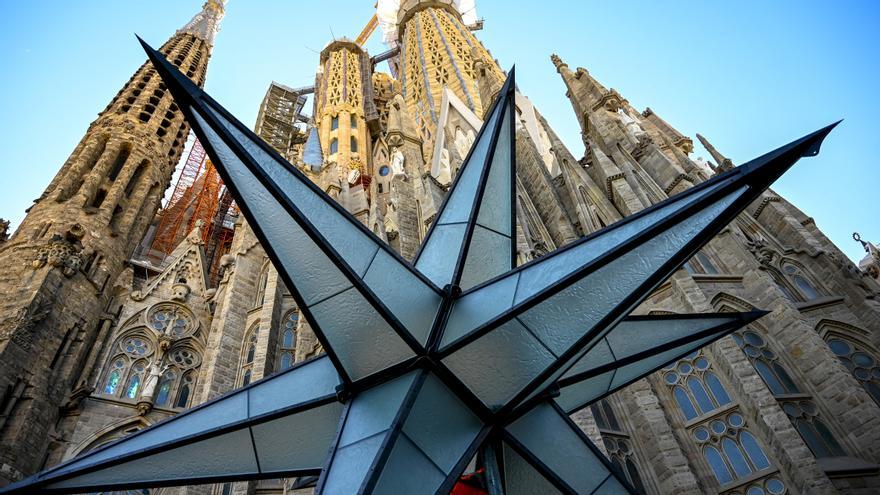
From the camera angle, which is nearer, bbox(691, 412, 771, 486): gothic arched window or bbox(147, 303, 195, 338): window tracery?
bbox(691, 412, 771, 486): gothic arched window

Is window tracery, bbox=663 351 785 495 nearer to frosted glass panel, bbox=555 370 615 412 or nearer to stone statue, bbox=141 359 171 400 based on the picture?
frosted glass panel, bbox=555 370 615 412

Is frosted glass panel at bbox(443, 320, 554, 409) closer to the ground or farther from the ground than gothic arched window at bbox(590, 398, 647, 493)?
closer to the ground

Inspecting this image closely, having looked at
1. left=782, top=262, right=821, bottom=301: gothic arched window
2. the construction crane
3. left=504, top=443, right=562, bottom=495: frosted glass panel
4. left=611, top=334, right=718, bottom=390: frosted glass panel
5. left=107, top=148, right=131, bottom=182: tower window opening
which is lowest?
left=504, top=443, right=562, bottom=495: frosted glass panel

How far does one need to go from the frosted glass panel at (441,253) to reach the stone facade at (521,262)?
160 inches

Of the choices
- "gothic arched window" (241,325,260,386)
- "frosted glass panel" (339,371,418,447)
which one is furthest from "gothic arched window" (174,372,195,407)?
"frosted glass panel" (339,371,418,447)

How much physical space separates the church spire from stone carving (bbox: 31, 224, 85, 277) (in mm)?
19895

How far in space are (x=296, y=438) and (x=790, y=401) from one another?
7.37 meters

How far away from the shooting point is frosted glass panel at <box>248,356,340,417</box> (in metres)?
5.23

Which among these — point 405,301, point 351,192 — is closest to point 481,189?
point 405,301

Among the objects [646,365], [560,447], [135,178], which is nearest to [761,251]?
[646,365]

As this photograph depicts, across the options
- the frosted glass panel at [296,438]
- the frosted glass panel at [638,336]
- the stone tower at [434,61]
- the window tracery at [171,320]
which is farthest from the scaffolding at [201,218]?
the frosted glass panel at [638,336]

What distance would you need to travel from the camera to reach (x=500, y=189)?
6062mm

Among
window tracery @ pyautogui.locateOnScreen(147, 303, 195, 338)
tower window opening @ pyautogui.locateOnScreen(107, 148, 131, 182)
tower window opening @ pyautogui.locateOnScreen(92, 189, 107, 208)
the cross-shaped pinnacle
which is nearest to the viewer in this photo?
the cross-shaped pinnacle

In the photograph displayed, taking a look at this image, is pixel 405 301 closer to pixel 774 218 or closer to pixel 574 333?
pixel 574 333
